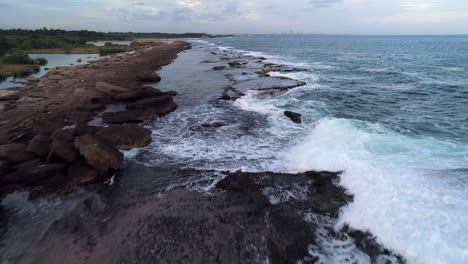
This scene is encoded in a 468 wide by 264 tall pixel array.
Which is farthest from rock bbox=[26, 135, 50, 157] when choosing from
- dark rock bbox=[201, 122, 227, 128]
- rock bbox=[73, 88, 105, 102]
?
rock bbox=[73, 88, 105, 102]

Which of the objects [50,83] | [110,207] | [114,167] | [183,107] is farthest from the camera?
[50,83]

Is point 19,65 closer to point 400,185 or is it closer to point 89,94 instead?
point 89,94

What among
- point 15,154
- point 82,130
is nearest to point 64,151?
point 15,154

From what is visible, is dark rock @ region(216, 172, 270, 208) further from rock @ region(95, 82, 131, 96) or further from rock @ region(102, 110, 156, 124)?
rock @ region(95, 82, 131, 96)

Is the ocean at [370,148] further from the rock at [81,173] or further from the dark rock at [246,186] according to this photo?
the rock at [81,173]

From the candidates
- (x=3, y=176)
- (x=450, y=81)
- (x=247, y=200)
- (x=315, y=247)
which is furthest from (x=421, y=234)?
(x=450, y=81)

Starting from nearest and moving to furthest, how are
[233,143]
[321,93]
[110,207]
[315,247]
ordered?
[315,247]
[110,207]
[233,143]
[321,93]

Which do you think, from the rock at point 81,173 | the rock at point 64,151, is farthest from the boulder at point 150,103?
the rock at point 81,173

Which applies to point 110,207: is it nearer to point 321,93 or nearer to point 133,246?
point 133,246
